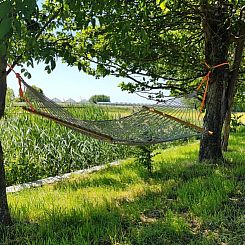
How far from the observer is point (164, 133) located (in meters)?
3.18

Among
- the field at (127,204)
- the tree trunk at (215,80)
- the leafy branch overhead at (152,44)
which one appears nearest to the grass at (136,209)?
the field at (127,204)

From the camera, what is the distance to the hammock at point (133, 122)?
2.44 metres

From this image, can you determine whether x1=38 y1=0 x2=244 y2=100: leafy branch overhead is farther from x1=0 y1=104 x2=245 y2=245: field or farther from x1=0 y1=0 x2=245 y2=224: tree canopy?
x1=0 y1=104 x2=245 y2=245: field

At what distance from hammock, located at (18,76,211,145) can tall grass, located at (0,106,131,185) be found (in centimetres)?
142

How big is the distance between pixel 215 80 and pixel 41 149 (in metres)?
2.19

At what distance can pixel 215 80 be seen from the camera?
4.20 m

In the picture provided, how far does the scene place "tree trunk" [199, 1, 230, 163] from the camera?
13.5 feet

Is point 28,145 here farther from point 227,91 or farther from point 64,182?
point 227,91

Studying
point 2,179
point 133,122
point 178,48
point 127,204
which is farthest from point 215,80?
point 2,179

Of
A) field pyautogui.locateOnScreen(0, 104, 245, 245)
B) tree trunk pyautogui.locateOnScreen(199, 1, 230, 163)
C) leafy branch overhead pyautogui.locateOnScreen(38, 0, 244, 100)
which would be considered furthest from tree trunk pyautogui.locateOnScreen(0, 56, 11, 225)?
tree trunk pyautogui.locateOnScreen(199, 1, 230, 163)

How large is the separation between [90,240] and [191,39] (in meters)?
3.39

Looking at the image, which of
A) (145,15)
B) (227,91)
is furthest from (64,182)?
(227,91)

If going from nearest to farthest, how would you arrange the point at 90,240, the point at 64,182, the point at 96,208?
the point at 90,240 → the point at 96,208 → the point at 64,182

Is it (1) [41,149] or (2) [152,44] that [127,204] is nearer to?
(1) [41,149]
